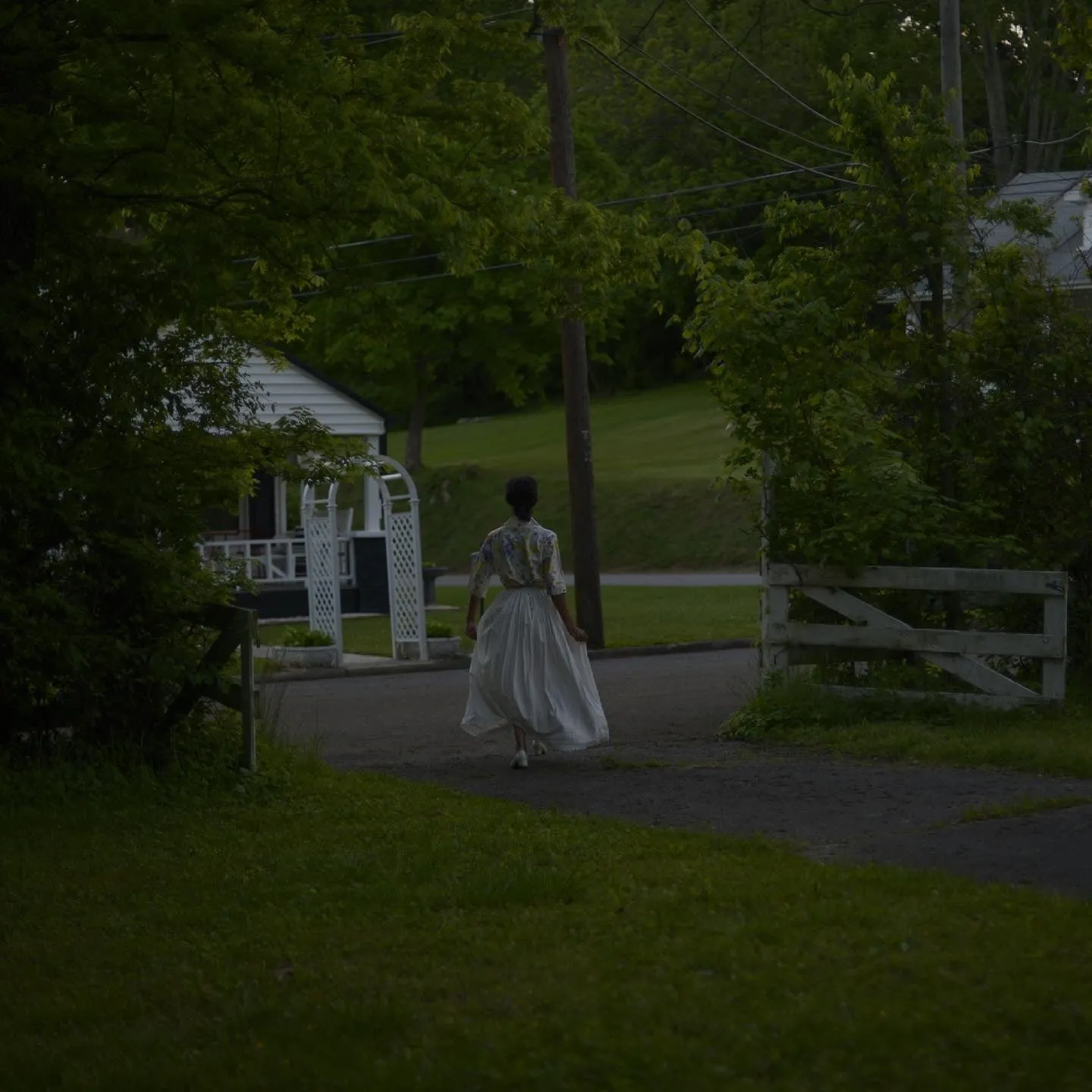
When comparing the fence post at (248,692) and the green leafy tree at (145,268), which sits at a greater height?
the green leafy tree at (145,268)

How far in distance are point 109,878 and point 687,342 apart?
23.7 ft

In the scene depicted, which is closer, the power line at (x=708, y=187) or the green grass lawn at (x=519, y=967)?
the green grass lawn at (x=519, y=967)

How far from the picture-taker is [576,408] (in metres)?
23.1

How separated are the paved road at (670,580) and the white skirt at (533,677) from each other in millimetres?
24141

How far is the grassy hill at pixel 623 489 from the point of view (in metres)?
45.1

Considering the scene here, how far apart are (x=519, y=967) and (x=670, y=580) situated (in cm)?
3412

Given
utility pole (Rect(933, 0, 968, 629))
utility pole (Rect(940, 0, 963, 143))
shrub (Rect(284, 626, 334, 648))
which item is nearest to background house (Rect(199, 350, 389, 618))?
shrub (Rect(284, 626, 334, 648))

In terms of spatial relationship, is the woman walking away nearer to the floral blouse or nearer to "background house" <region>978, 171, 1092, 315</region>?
the floral blouse

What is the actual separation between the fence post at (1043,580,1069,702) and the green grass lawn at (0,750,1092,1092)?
432cm

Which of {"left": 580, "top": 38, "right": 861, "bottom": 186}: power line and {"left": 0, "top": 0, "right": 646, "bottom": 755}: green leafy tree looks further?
{"left": 580, "top": 38, "right": 861, "bottom": 186}: power line

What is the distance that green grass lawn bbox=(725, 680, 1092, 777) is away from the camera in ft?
35.2

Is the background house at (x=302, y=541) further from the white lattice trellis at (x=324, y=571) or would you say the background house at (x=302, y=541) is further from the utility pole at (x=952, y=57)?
the utility pole at (x=952, y=57)

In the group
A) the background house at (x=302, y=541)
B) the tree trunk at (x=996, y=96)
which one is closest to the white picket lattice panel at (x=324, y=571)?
the background house at (x=302, y=541)

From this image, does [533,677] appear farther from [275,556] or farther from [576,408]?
[275,556]
